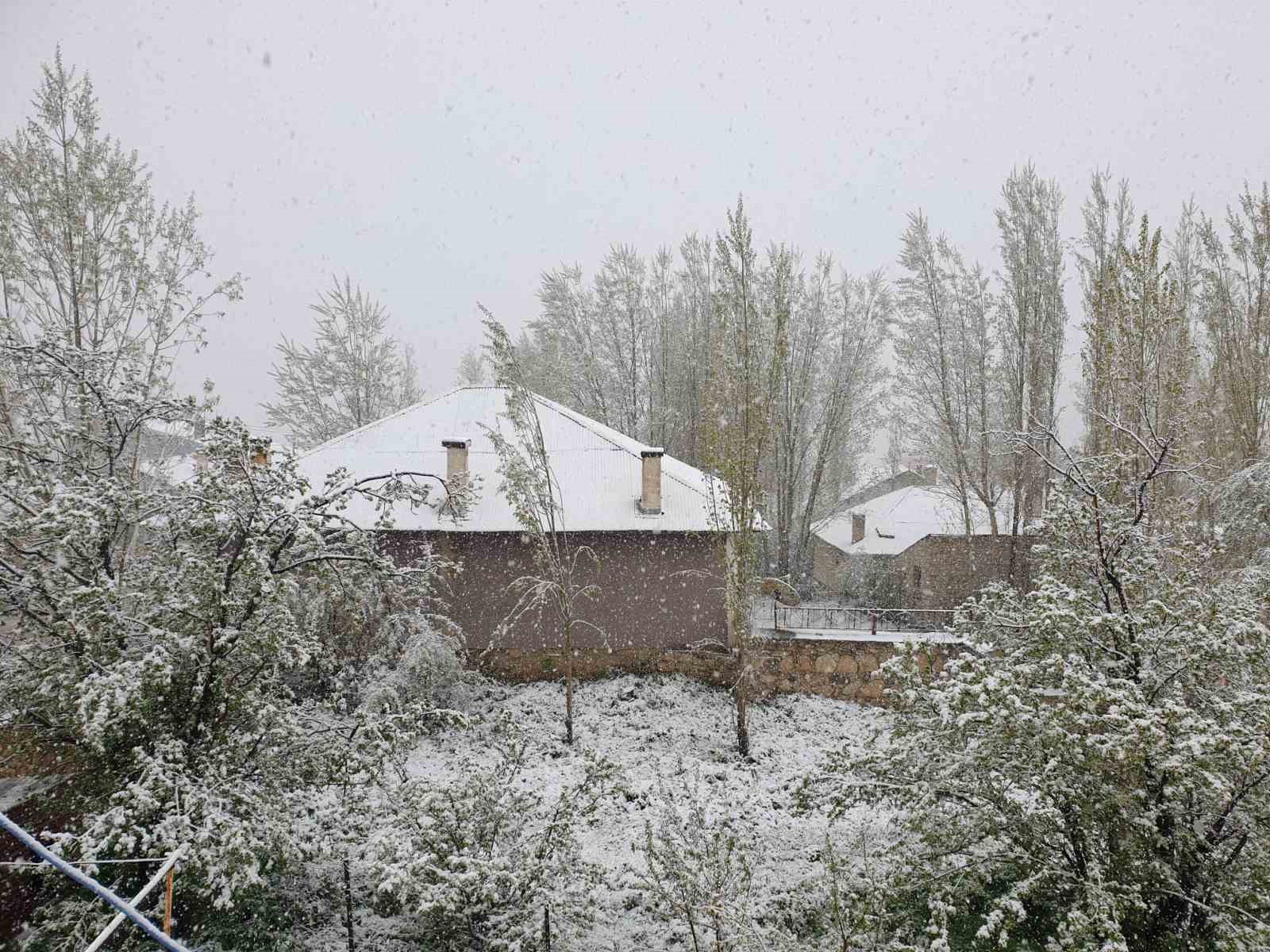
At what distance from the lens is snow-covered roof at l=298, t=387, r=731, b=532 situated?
12.0 metres

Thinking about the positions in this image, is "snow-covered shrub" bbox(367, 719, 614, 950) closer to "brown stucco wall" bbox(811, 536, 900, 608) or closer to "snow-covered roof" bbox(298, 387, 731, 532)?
"snow-covered roof" bbox(298, 387, 731, 532)

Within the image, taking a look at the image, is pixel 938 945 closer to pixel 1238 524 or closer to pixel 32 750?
pixel 32 750

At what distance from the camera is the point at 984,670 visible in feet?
13.9

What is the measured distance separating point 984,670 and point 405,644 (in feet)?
25.3

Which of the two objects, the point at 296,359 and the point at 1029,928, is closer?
the point at 1029,928

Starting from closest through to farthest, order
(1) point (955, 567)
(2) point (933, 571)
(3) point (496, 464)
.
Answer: (3) point (496, 464) < (1) point (955, 567) < (2) point (933, 571)

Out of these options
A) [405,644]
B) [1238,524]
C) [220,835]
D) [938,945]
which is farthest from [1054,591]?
[1238,524]

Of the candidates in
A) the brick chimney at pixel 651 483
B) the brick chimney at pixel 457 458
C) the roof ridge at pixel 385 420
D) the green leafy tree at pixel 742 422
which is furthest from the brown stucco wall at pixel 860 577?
the roof ridge at pixel 385 420

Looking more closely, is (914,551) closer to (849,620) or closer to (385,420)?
(849,620)

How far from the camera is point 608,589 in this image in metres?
12.3

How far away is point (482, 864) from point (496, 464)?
9.50 m

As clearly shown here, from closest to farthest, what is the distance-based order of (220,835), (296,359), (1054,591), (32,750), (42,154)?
(220,835) < (1054,591) < (32,750) < (42,154) < (296,359)

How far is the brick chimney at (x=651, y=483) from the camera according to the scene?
12.1 meters

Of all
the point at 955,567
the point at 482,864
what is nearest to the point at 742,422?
the point at 482,864
